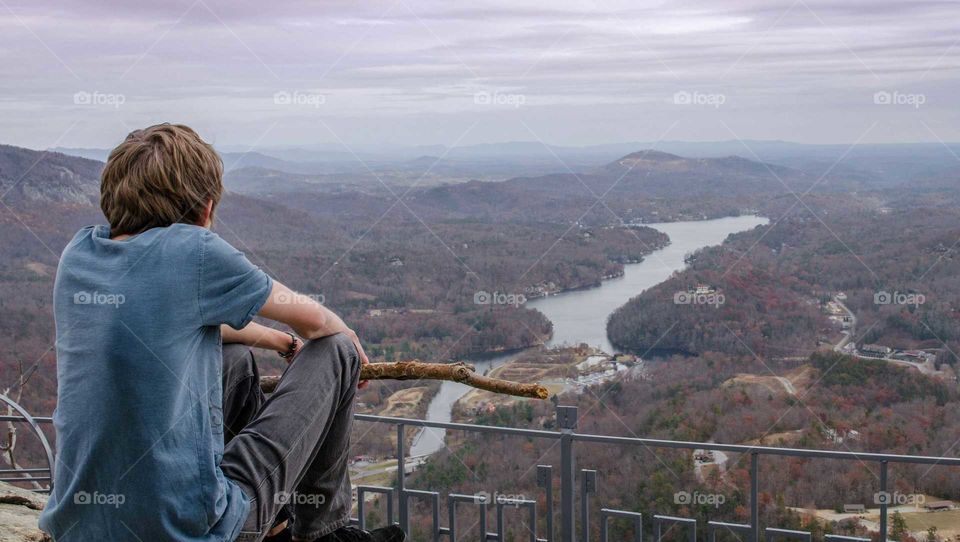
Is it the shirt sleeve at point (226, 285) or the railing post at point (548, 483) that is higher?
the shirt sleeve at point (226, 285)

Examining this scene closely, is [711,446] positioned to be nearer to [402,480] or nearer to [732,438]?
[402,480]

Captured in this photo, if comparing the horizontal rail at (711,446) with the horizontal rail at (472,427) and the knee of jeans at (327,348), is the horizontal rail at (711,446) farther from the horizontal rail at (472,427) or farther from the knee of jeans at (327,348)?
the knee of jeans at (327,348)

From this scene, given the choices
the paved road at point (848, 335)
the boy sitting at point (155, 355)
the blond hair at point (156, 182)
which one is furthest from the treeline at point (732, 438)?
the blond hair at point (156, 182)

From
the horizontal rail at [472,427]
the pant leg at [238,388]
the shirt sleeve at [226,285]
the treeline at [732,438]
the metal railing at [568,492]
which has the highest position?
the shirt sleeve at [226,285]

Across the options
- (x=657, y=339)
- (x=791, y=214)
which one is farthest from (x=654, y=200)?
(x=657, y=339)

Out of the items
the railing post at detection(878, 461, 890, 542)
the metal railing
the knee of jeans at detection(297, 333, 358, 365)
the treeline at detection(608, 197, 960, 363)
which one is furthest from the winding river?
the knee of jeans at detection(297, 333, 358, 365)

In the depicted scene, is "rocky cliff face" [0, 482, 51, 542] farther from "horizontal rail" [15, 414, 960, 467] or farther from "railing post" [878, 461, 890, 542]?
"railing post" [878, 461, 890, 542]
